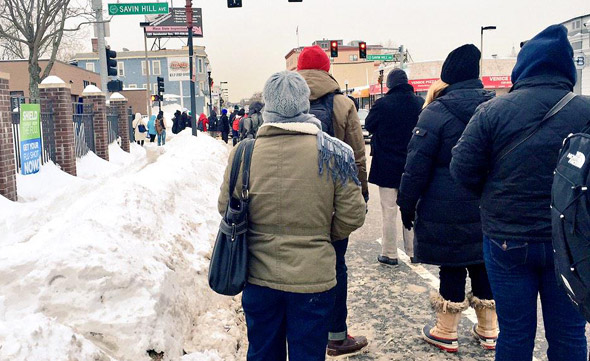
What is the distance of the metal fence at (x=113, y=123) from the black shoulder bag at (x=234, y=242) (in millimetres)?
19444

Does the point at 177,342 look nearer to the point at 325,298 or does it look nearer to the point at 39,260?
the point at 39,260

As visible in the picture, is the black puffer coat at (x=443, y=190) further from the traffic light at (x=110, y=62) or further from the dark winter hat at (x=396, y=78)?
the traffic light at (x=110, y=62)

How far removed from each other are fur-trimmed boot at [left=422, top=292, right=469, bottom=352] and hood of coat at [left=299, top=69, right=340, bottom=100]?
1877mm

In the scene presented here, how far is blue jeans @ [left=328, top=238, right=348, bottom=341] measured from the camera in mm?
3725

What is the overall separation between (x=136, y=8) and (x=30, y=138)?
8.53 m

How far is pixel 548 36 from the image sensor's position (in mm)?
2826

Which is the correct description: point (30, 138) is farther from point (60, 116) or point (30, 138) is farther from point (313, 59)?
point (313, 59)

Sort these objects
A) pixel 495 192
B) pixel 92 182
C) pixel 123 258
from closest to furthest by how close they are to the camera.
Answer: pixel 495 192 → pixel 123 258 → pixel 92 182

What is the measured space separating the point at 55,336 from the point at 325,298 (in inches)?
56.7

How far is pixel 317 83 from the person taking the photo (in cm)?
407

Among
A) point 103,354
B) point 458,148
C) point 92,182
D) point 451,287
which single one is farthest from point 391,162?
point 92,182

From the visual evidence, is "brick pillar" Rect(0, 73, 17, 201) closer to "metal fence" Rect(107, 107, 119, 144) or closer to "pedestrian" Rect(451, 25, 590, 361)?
"pedestrian" Rect(451, 25, 590, 361)

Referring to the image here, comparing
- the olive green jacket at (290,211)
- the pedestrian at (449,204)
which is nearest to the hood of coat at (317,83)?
the pedestrian at (449,204)

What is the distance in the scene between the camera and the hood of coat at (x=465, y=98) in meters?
3.95
